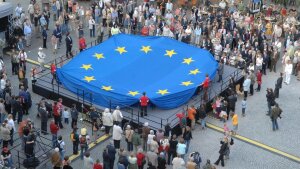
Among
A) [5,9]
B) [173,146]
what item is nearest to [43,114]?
[173,146]

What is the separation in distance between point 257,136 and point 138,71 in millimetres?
7056

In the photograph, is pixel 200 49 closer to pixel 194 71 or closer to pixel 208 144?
pixel 194 71

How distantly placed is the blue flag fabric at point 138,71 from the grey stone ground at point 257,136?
1.93 m

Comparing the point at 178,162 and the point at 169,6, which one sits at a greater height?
the point at 169,6

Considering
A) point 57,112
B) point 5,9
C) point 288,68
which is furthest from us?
point 5,9

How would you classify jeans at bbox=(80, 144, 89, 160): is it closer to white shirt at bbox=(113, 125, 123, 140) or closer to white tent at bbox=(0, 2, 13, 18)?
white shirt at bbox=(113, 125, 123, 140)

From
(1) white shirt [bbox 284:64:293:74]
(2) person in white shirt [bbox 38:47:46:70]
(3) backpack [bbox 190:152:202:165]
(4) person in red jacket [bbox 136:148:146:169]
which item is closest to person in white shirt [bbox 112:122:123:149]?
(4) person in red jacket [bbox 136:148:146:169]

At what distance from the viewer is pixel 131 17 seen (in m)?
39.1

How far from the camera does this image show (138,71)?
29609 mm

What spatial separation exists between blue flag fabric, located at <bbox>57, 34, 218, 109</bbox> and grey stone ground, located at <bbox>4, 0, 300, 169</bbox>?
1934 millimetres

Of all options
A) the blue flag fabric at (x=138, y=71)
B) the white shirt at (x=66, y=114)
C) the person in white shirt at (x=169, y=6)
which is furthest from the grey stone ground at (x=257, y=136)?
the person in white shirt at (x=169, y=6)

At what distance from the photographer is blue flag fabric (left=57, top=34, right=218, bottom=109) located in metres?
27.5

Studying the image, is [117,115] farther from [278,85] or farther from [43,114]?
[278,85]

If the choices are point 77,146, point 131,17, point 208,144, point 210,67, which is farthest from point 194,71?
point 131,17
